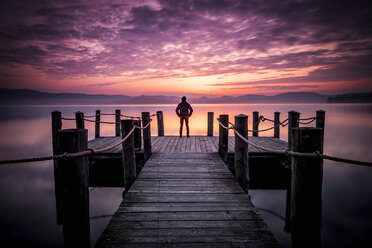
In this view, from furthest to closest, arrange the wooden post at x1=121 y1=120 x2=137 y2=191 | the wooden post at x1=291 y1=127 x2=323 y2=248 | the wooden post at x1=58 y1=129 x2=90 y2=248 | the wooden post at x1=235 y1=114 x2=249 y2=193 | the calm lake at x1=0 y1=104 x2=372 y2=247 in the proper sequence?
the calm lake at x1=0 y1=104 x2=372 y2=247, the wooden post at x1=121 y1=120 x2=137 y2=191, the wooden post at x1=235 y1=114 x2=249 y2=193, the wooden post at x1=58 y1=129 x2=90 y2=248, the wooden post at x1=291 y1=127 x2=323 y2=248

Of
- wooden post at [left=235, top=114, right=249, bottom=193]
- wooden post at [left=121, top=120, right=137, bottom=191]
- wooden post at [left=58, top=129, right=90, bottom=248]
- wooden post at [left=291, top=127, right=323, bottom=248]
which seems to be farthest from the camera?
wooden post at [left=121, top=120, right=137, bottom=191]

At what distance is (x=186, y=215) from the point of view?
3.26 m

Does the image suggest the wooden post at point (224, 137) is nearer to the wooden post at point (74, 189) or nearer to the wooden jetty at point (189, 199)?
the wooden jetty at point (189, 199)

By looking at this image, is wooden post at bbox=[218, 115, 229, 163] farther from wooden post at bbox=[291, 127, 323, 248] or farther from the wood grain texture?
wooden post at bbox=[291, 127, 323, 248]

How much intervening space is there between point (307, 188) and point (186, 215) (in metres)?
1.98

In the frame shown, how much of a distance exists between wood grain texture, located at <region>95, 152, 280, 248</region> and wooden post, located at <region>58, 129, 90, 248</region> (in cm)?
62

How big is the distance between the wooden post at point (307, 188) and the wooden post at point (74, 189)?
88.2 inches

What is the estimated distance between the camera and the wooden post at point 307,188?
193 centimetres

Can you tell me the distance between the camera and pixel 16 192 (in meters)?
8.95

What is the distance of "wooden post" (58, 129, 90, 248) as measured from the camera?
6.74 ft

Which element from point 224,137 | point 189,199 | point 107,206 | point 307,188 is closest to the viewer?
point 307,188

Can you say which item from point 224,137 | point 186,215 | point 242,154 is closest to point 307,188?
point 186,215

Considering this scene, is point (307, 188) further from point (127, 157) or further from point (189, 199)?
point (127, 157)


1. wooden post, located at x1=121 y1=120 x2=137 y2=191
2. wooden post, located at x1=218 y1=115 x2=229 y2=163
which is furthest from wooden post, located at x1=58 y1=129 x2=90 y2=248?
wooden post, located at x1=218 y1=115 x2=229 y2=163
